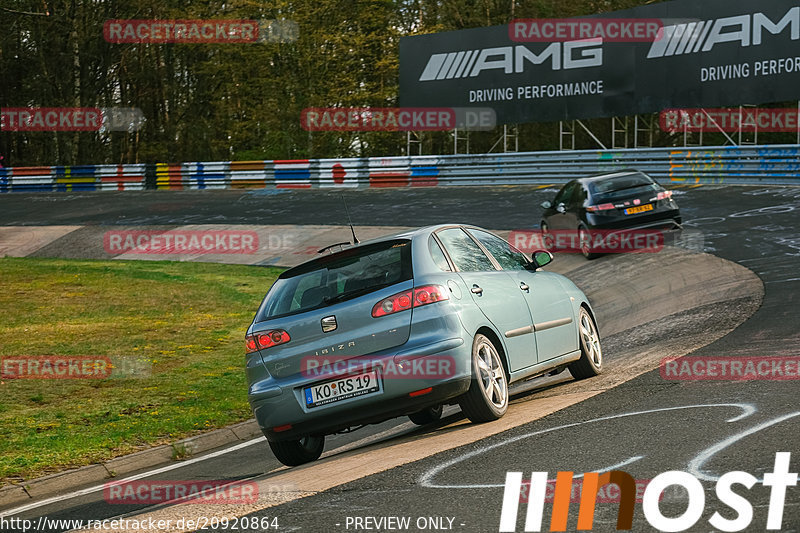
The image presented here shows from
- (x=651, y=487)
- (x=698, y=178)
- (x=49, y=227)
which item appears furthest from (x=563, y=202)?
(x=49, y=227)

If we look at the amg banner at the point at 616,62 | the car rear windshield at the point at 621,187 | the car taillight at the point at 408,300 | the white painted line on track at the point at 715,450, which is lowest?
the white painted line on track at the point at 715,450

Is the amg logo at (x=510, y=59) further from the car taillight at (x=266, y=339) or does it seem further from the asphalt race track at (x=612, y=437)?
the car taillight at (x=266, y=339)

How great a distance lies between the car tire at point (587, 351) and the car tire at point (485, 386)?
5.89 feet

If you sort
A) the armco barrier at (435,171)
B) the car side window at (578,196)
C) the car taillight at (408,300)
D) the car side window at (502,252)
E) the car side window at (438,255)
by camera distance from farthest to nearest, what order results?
the armco barrier at (435,171) → the car side window at (578,196) → the car side window at (502,252) → the car side window at (438,255) → the car taillight at (408,300)

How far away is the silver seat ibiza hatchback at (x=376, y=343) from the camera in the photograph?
7.40 m

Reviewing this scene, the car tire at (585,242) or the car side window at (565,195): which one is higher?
the car side window at (565,195)

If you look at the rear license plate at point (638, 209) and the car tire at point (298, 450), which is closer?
the car tire at point (298, 450)

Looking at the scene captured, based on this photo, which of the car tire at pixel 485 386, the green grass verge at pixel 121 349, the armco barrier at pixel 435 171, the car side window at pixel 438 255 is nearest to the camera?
the car tire at pixel 485 386

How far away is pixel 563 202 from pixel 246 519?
50.5 ft

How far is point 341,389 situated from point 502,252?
92.8 inches

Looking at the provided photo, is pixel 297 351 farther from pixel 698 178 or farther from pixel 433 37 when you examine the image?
pixel 433 37

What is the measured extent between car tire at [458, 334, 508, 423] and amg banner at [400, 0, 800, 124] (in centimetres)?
2414

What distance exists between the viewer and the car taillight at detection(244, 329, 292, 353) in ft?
24.9

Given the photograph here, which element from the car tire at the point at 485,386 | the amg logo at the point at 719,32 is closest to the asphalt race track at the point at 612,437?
the car tire at the point at 485,386
